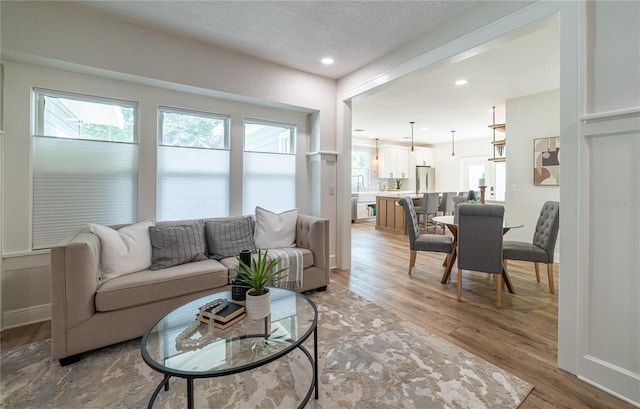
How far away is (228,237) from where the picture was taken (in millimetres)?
2906

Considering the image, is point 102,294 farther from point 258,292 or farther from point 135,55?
point 135,55

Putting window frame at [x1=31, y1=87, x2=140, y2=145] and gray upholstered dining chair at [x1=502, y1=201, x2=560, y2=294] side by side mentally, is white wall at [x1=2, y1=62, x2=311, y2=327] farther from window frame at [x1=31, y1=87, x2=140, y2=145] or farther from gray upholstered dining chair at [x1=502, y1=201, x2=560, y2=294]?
gray upholstered dining chair at [x1=502, y1=201, x2=560, y2=294]

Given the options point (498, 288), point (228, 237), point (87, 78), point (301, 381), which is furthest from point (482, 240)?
point (87, 78)

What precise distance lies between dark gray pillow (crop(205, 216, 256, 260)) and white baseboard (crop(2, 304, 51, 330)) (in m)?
1.44

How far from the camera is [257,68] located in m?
3.32

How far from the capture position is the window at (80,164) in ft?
8.05

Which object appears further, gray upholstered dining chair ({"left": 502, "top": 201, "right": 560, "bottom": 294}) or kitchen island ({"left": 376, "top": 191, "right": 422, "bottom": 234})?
kitchen island ({"left": 376, "top": 191, "right": 422, "bottom": 234})

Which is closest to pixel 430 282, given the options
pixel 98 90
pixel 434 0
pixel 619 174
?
pixel 619 174

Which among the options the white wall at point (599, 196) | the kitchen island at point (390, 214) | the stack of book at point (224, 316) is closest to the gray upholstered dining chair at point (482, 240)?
the white wall at point (599, 196)

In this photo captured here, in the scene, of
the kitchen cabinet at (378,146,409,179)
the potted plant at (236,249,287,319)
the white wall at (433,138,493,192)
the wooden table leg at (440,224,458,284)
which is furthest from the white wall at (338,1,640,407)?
the white wall at (433,138,493,192)

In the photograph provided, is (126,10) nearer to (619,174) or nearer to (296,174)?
(296,174)

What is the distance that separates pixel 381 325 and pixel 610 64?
2.30 meters

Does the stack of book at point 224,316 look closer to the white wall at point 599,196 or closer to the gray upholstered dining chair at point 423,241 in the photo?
the white wall at point 599,196

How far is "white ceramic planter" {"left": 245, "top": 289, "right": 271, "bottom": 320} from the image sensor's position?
61.1 inches
